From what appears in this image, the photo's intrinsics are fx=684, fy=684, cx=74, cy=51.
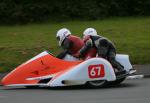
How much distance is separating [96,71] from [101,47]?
0.80 m

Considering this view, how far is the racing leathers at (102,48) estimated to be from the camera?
18.6m

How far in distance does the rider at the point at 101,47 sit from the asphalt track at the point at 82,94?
701mm

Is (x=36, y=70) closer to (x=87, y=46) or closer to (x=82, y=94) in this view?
(x=87, y=46)

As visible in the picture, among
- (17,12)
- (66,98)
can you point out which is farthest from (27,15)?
(66,98)

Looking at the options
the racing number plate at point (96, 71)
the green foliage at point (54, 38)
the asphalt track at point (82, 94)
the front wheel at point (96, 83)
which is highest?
the green foliage at point (54, 38)

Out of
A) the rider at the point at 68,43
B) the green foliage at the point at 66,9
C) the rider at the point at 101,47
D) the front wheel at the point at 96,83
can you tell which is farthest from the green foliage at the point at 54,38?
the front wheel at the point at 96,83

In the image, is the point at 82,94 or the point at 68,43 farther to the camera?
the point at 68,43

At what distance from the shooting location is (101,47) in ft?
61.3

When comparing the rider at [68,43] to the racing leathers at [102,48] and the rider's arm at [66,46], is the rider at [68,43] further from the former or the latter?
the racing leathers at [102,48]

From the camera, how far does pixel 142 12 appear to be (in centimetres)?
3625

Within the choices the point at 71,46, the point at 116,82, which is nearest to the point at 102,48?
the point at 71,46

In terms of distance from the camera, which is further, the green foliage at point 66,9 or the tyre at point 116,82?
the green foliage at point 66,9

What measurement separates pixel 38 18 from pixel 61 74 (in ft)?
55.5

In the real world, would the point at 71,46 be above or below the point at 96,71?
above
